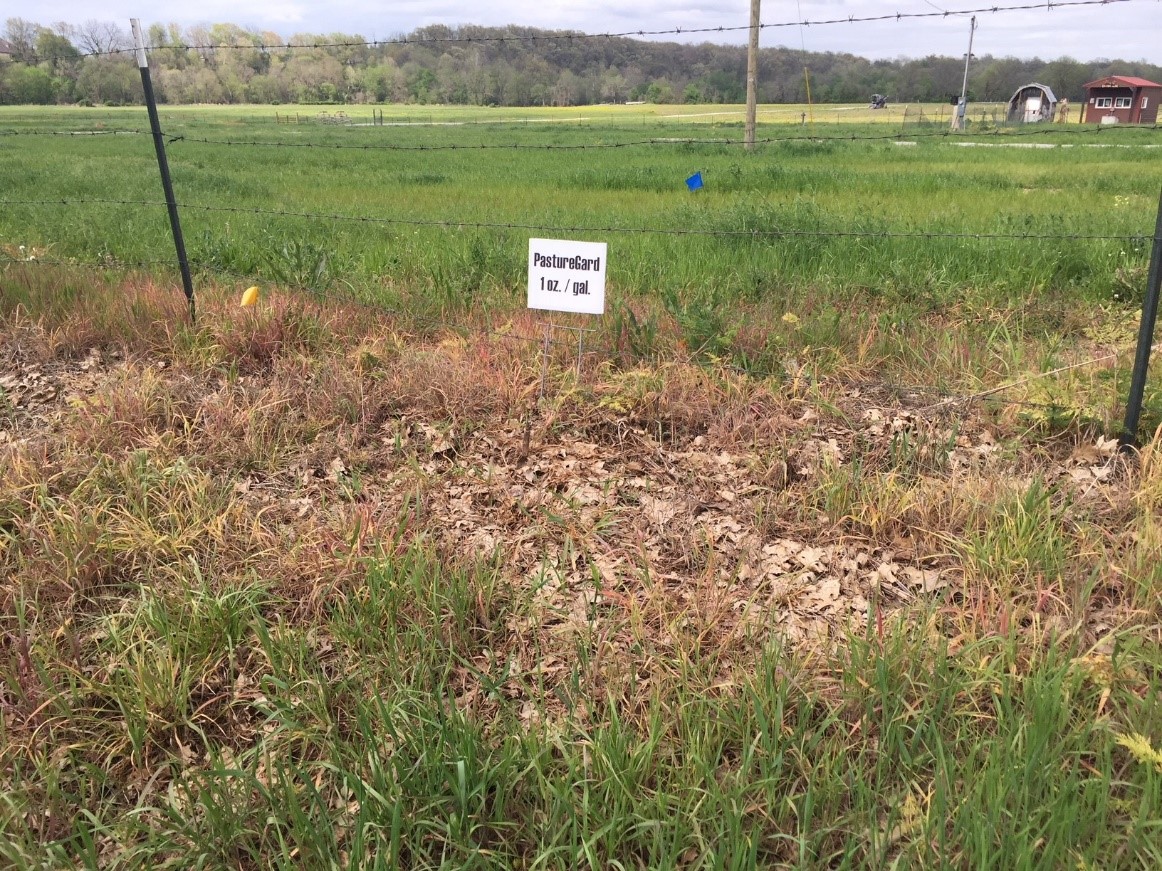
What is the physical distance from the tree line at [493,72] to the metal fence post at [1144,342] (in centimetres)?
332

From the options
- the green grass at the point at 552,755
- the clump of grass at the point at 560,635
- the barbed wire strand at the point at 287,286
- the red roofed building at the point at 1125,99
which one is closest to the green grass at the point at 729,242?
the barbed wire strand at the point at 287,286

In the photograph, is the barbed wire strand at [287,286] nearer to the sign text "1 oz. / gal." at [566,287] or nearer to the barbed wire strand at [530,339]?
the barbed wire strand at [530,339]

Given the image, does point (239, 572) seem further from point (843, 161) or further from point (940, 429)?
point (843, 161)

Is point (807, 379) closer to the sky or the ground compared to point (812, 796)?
closer to the sky

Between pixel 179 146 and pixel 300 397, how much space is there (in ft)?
80.0

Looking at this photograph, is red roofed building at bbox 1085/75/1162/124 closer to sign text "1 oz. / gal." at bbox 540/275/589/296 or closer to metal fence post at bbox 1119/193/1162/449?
metal fence post at bbox 1119/193/1162/449

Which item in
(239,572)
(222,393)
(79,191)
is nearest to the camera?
(239,572)

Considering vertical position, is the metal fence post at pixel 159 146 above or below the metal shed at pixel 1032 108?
below

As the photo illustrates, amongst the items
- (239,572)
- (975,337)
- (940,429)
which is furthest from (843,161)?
(239,572)

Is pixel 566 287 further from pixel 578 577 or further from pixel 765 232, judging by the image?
pixel 578 577

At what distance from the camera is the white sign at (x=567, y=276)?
3.97 meters

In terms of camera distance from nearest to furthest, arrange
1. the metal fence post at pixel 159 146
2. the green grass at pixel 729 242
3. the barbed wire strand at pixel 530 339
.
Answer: the barbed wire strand at pixel 530 339, the metal fence post at pixel 159 146, the green grass at pixel 729 242

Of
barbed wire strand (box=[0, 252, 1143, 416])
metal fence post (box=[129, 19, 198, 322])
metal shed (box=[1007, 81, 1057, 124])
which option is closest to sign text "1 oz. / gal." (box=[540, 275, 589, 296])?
barbed wire strand (box=[0, 252, 1143, 416])

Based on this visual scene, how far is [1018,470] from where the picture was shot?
11.8 feet
